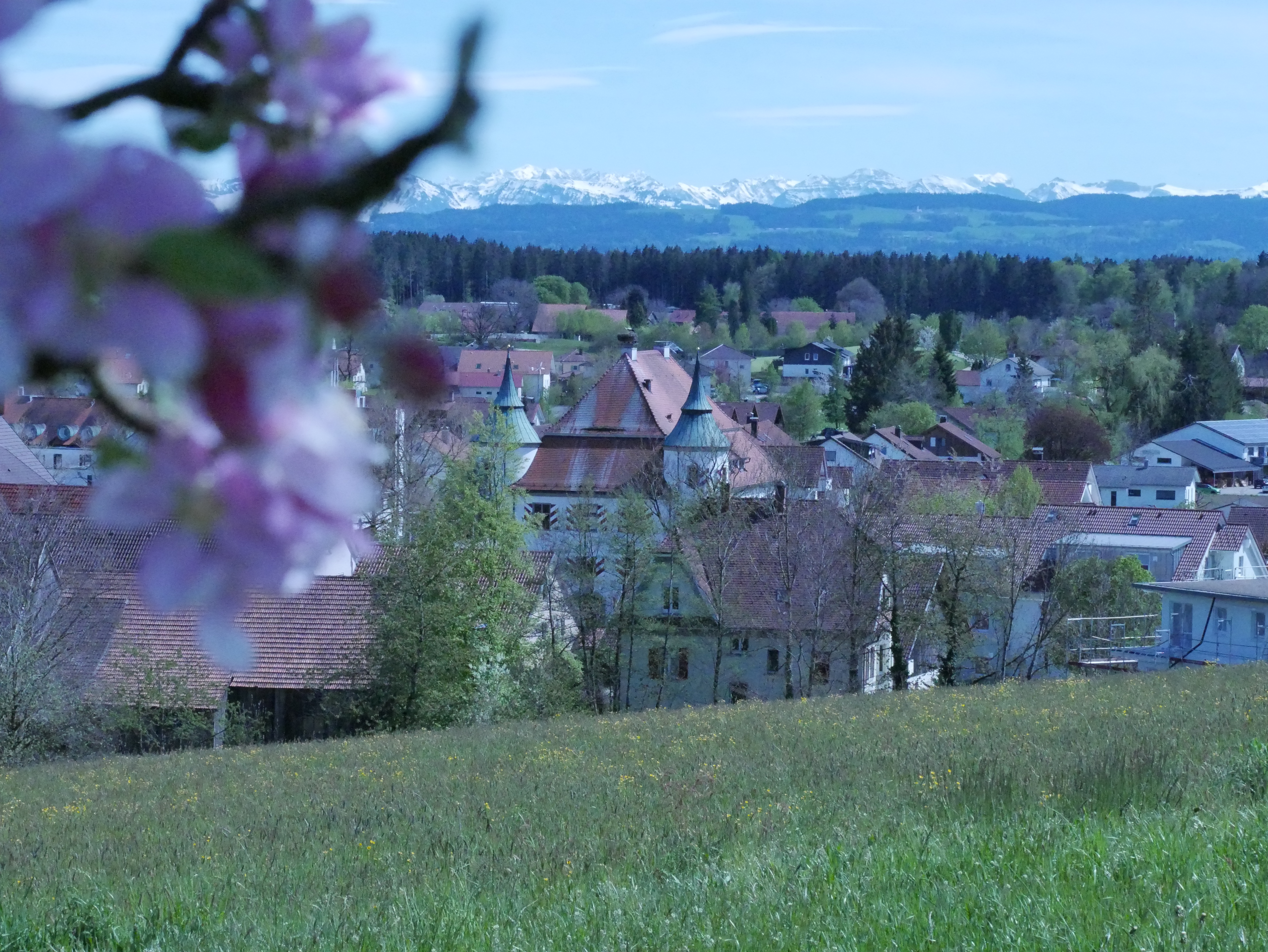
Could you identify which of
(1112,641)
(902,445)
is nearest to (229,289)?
(1112,641)

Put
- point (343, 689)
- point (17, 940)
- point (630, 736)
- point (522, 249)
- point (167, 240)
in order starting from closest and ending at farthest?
point (167, 240) → point (522, 249) → point (17, 940) → point (630, 736) → point (343, 689)

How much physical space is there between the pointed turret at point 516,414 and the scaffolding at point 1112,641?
2131 centimetres

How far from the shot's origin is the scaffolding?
38625mm

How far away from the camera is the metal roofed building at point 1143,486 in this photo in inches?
2958

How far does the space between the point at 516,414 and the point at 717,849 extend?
4400 cm

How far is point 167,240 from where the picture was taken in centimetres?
34

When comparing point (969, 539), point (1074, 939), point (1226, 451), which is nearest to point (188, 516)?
point (1074, 939)

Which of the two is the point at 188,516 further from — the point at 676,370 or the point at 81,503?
the point at 676,370

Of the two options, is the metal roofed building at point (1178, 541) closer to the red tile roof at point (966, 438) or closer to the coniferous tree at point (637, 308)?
the red tile roof at point (966, 438)

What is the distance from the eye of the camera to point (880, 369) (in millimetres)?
97812

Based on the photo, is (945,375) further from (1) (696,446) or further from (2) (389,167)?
(2) (389,167)

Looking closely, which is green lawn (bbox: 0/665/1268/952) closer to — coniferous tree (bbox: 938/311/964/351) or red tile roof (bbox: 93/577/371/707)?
red tile roof (bbox: 93/577/371/707)

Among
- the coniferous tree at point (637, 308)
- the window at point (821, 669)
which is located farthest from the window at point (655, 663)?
the coniferous tree at point (637, 308)

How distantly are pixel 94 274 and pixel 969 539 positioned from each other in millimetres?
37680
